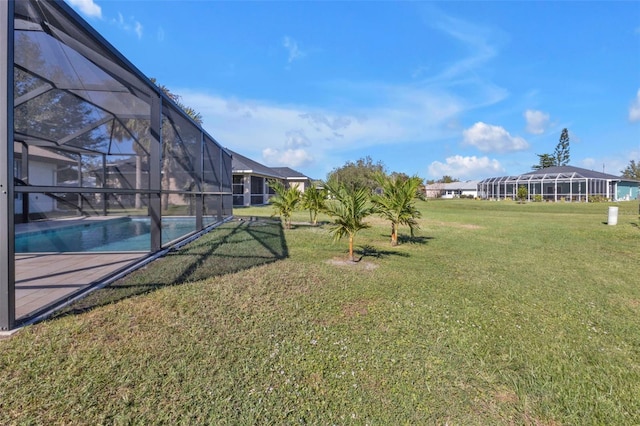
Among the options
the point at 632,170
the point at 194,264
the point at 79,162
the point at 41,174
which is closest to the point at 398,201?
the point at 194,264

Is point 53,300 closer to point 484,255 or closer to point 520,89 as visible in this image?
point 484,255

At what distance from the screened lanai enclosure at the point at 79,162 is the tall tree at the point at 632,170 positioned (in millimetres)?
75576

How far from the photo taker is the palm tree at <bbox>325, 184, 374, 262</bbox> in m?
5.84

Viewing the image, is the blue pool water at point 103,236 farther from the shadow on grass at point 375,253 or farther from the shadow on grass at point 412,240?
A: the shadow on grass at point 412,240

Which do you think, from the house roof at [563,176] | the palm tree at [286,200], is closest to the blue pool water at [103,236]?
the palm tree at [286,200]

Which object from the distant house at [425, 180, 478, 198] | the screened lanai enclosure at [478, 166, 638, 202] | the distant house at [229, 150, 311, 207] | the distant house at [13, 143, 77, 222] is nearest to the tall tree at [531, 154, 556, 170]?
the distant house at [425, 180, 478, 198]

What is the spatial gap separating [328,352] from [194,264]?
330 cm

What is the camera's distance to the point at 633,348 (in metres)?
2.81

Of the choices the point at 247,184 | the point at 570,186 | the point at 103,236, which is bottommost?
the point at 103,236

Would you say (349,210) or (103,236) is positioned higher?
(349,210)

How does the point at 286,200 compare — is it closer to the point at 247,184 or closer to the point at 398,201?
the point at 398,201

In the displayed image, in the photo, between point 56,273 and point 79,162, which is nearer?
point 56,273

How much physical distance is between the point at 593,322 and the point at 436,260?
2952mm

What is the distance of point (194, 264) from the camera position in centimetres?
512
